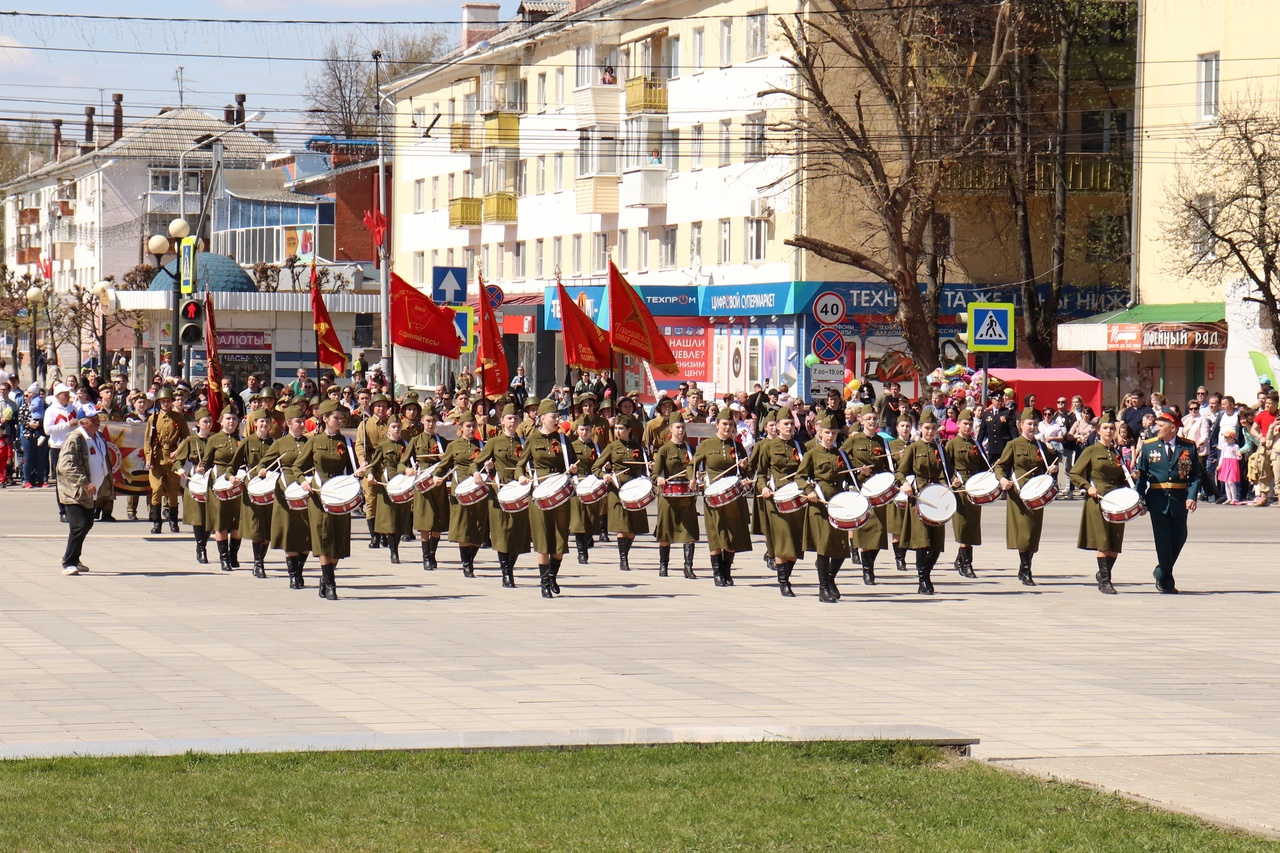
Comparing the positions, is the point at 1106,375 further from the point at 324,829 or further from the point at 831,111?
the point at 324,829

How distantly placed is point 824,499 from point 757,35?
32.9m

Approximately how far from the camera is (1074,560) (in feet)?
72.4

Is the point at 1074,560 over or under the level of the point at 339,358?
under

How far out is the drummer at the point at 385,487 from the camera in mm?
20469

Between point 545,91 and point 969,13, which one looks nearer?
point 969,13

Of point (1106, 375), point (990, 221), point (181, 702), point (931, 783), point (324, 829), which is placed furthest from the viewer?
point (990, 221)

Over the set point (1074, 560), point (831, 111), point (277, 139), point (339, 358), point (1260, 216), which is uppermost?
point (277, 139)

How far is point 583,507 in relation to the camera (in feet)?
67.8

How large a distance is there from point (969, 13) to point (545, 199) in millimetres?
20540

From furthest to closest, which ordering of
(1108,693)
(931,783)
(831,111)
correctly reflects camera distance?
(831,111), (1108,693), (931,783)

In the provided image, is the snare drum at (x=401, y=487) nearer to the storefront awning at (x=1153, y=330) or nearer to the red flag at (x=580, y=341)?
the red flag at (x=580, y=341)

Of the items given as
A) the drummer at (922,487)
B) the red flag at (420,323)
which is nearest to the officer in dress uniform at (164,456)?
the red flag at (420,323)

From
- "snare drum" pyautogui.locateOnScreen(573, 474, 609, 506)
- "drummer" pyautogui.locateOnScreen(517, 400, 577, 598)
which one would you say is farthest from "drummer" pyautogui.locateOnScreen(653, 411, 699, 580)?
"drummer" pyautogui.locateOnScreen(517, 400, 577, 598)

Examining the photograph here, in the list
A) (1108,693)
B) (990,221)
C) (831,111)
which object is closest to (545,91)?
(990,221)
